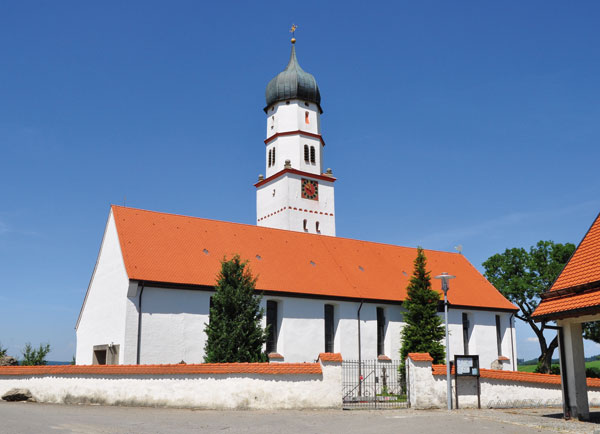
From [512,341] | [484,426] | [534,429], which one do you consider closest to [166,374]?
[484,426]

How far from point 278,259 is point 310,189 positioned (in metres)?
14.5

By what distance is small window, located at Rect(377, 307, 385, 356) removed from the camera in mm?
33366

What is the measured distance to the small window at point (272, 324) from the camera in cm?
2994

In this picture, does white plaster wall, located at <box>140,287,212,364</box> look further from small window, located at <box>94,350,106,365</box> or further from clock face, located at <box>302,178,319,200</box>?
clock face, located at <box>302,178,319,200</box>

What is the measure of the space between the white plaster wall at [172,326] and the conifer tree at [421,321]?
411 inches

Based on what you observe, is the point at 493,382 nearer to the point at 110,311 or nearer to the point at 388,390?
the point at 388,390

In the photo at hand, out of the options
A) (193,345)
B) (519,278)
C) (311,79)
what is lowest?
(193,345)

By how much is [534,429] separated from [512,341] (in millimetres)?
25695

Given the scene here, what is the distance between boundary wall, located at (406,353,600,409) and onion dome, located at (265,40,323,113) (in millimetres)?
30379

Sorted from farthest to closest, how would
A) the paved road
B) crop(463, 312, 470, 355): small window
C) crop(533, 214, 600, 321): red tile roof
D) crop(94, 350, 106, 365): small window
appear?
crop(463, 312, 470, 355): small window → crop(94, 350, 106, 365): small window → crop(533, 214, 600, 321): red tile roof → the paved road

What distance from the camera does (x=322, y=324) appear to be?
1236 inches

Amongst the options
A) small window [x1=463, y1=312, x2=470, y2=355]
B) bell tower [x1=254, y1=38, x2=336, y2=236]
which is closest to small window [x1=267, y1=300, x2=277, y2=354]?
small window [x1=463, y1=312, x2=470, y2=355]

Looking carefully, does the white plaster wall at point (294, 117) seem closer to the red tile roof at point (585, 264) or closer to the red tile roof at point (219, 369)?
the red tile roof at point (219, 369)

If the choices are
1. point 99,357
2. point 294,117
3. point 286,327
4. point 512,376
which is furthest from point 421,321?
point 294,117
